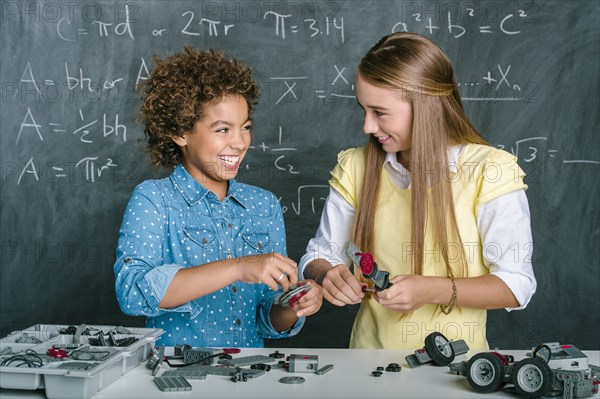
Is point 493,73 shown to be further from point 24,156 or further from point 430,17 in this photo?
point 24,156

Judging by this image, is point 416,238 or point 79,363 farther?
point 416,238

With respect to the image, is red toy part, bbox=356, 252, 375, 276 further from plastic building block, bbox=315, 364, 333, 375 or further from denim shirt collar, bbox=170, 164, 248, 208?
denim shirt collar, bbox=170, 164, 248, 208

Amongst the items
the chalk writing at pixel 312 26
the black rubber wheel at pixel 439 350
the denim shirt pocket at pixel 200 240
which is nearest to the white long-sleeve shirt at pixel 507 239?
the denim shirt pocket at pixel 200 240

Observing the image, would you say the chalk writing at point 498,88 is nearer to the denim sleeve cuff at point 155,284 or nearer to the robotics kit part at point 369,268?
the robotics kit part at point 369,268

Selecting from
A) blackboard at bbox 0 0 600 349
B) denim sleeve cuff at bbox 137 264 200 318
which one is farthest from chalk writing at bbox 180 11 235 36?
denim sleeve cuff at bbox 137 264 200 318

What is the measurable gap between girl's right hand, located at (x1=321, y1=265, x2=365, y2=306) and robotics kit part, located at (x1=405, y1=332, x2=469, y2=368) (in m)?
0.26

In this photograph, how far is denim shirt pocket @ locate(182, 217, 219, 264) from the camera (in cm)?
207

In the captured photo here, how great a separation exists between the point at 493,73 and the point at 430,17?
336 millimetres

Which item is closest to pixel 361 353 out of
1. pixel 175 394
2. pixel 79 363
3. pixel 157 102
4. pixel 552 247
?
pixel 175 394

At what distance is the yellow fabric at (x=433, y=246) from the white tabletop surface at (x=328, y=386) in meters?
0.36

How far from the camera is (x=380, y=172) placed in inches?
82.9

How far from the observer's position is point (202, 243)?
209 centimetres

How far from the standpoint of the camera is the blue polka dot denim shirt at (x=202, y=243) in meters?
1.95

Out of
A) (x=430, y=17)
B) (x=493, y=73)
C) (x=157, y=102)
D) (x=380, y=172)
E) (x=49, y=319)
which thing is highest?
(x=430, y=17)
